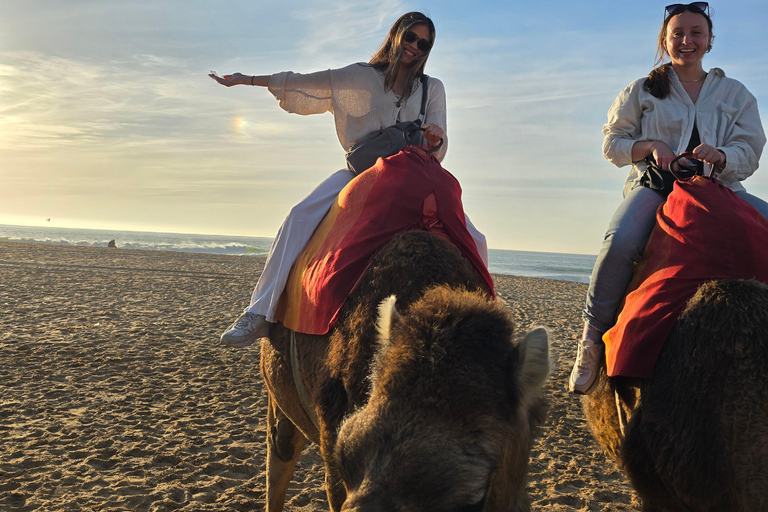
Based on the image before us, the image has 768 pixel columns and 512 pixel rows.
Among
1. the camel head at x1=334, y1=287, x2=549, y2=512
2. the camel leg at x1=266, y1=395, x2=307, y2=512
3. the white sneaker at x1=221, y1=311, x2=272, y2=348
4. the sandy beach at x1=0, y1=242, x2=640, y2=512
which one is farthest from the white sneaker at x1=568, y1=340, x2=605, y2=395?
the camel leg at x1=266, y1=395, x2=307, y2=512

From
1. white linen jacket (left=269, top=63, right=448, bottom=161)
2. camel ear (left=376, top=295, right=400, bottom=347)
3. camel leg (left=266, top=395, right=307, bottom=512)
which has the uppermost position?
white linen jacket (left=269, top=63, right=448, bottom=161)

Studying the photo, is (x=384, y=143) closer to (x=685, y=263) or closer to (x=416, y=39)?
(x=416, y=39)

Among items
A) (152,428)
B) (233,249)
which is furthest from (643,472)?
(233,249)

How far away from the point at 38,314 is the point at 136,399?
297 inches

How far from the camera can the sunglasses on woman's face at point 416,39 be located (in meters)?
4.02

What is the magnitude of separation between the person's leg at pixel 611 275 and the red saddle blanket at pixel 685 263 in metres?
0.18

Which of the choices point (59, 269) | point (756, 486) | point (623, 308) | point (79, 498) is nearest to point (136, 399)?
point (79, 498)

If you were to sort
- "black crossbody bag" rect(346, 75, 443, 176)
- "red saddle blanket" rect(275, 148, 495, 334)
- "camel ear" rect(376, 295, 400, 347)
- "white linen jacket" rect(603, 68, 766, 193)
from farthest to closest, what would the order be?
"black crossbody bag" rect(346, 75, 443, 176), "white linen jacket" rect(603, 68, 766, 193), "red saddle blanket" rect(275, 148, 495, 334), "camel ear" rect(376, 295, 400, 347)

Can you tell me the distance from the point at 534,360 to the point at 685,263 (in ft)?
4.12

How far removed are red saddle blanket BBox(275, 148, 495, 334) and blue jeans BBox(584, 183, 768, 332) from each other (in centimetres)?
69

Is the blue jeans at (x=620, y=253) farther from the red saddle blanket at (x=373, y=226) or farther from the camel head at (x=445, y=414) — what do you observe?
the camel head at (x=445, y=414)

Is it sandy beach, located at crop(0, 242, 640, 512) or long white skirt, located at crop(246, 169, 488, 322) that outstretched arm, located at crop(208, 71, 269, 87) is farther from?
sandy beach, located at crop(0, 242, 640, 512)

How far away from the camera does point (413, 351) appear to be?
6.60ft

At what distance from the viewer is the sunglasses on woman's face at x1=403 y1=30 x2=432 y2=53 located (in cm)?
402
